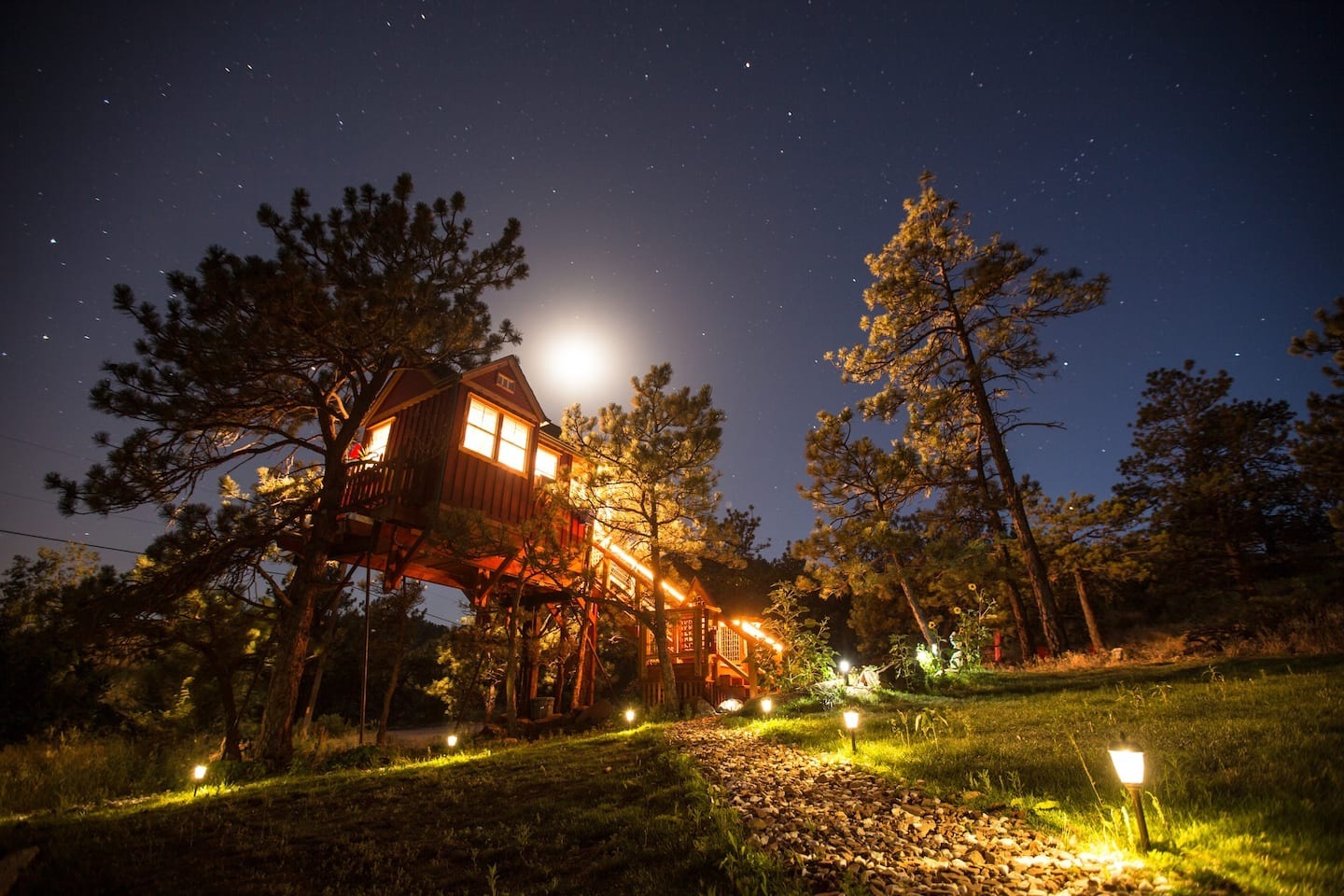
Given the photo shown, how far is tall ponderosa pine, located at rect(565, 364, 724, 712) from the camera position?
13.7 meters

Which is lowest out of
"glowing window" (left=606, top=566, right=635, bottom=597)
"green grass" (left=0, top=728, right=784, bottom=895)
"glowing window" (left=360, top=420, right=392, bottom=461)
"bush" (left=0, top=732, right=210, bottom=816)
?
"bush" (left=0, top=732, right=210, bottom=816)

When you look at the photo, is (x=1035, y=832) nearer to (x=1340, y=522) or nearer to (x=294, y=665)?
(x=294, y=665)

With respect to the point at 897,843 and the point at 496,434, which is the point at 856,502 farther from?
the point at 897,843

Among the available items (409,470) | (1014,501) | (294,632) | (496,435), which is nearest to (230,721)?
(294,632)

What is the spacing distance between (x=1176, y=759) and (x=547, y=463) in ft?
47.6

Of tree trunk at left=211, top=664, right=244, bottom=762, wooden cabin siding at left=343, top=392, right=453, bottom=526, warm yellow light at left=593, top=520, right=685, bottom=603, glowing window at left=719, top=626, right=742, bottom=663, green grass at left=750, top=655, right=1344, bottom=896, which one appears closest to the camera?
green grass at left=750, top=655, right=1344, bottom=896

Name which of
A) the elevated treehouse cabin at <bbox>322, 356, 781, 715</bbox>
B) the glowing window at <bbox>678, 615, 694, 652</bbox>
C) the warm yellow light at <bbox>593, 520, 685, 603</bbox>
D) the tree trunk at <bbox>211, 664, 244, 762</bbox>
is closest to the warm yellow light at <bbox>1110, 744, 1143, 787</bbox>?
the elevated treehouse cabin at <bbox>322, 356, 781, 715</bbox>

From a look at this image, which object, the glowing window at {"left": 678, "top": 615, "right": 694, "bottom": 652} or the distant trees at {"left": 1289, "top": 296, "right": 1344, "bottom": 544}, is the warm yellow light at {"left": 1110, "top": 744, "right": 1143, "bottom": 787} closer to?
the distant trees at {"left": 1289, "top": 296, "right": 1344, "bottom": 544}

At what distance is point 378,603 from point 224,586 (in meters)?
17.1

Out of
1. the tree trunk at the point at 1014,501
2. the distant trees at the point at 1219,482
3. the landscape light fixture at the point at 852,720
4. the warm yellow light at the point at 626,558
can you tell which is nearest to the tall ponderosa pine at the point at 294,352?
the warm yellow light at the point at 626,558

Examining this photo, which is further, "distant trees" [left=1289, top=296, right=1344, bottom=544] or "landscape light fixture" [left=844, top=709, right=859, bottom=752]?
"distant trees" [left=1289, top=296, right=1344, bottom=544]

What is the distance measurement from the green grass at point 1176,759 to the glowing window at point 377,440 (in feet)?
40.6

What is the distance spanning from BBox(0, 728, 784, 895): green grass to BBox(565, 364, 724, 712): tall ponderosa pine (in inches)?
277

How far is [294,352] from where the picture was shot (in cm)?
1052
